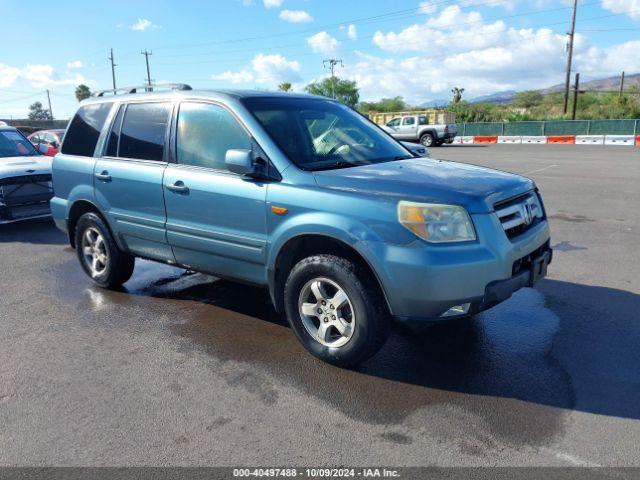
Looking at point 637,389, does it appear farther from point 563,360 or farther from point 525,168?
point 525,168

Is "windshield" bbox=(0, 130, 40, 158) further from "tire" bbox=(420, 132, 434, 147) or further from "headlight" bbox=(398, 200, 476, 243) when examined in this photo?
"tire" bbox=(420, 132, 434, 147)

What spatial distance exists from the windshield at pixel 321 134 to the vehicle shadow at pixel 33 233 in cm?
499

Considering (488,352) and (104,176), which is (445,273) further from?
(104,176)

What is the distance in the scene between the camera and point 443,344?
3996 millimetres

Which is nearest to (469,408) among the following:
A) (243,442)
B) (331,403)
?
(331,403)

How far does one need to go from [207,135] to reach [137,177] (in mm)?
850

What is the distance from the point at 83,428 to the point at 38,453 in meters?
0.26

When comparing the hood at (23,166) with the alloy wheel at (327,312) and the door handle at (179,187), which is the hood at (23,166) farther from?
the alloy wheel at (327,312)

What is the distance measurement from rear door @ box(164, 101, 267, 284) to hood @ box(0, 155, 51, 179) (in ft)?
16.5

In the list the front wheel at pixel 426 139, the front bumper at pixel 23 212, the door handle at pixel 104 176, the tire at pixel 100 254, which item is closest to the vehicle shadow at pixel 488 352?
the tire at pixel 100 254

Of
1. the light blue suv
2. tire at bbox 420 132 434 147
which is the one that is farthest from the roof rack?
tire at bbox 420 132 434 147

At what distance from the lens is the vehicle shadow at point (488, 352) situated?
3.27 meters

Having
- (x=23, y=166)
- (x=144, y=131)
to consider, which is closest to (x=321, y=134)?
(x=144, y=131)

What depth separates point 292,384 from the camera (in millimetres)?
3463
